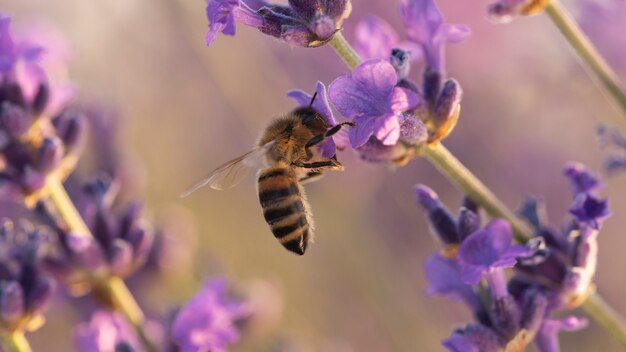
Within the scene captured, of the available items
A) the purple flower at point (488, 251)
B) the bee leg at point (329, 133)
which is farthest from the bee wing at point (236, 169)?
the purple flower at point (488, 251)

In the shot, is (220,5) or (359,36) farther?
(359,36)

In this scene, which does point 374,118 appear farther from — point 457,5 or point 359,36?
point 457,5

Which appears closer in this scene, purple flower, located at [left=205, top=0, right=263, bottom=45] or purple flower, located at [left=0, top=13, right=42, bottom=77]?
purple flower, located at [left=205, top=0, right=263, bottom=45]

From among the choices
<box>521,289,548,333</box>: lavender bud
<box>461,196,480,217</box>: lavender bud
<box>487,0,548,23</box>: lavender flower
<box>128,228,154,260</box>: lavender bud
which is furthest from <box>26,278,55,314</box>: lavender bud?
<box>487,0,548,23</box>: lavender flower

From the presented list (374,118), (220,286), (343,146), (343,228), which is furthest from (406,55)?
(343,228)

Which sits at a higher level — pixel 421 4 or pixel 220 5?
pixel 220 5

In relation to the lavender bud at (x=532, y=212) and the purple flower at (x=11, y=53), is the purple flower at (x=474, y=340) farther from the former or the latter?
the purple flower at (x=11, y=53)

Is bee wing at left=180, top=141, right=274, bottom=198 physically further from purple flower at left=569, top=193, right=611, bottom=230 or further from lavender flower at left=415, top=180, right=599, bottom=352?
purple flower at left=569, top=193, right=611, bottom=230
